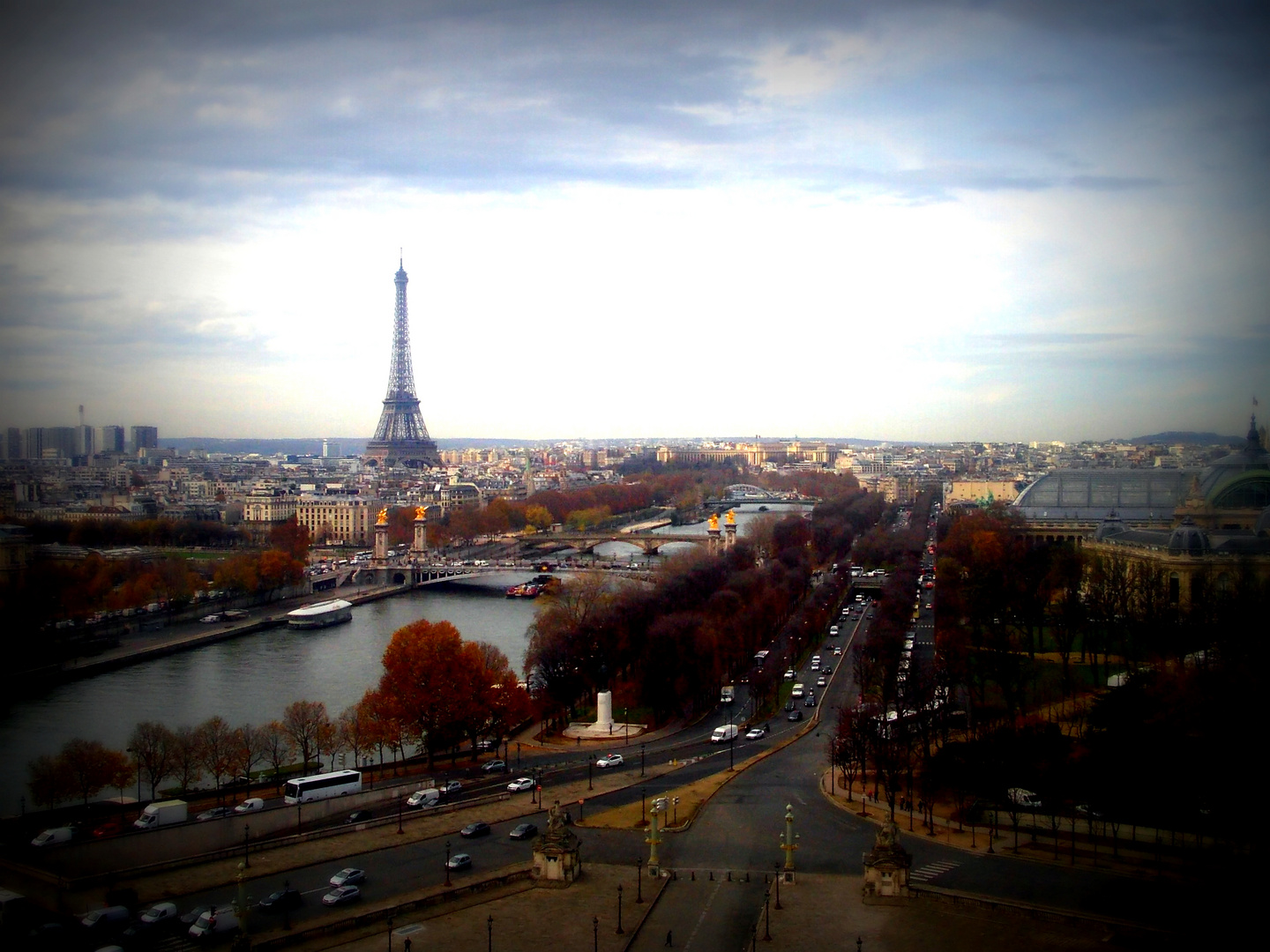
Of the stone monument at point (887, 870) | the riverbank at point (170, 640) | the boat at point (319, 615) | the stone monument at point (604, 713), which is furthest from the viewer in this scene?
the boat at point (319, 615)

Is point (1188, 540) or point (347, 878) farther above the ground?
point (1188, 540)

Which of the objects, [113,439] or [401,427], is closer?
[113,439]

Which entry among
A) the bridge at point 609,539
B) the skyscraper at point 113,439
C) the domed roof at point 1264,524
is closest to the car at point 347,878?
the skyscraper at point 113,439

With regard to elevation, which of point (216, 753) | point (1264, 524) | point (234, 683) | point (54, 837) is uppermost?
point (1264, 524)

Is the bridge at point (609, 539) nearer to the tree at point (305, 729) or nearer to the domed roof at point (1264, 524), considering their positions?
the domed roof at point (1264, 524)

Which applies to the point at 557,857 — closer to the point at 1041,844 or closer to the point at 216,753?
the point at 1041,844

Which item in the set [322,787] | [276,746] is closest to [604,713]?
[276,746]

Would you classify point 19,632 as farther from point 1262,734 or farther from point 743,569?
point 743,569
